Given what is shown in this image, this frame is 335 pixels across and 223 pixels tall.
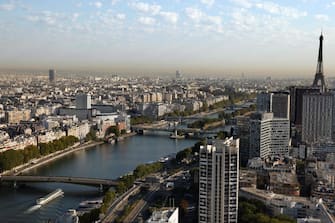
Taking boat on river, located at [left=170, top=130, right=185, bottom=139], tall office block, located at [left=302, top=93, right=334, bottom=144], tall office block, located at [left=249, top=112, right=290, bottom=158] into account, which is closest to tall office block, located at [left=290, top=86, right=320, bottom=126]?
tall office block, located at [left=302, top=93, right=334, bottom=144]

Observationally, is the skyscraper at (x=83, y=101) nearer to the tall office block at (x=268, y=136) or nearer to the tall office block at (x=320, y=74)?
the tall office block at (x=320, y=74)

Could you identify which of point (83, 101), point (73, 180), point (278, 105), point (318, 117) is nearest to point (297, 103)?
point (278, 105)

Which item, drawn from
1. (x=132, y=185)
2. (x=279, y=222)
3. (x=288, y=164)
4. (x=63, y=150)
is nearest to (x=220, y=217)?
(x=279, y=222)

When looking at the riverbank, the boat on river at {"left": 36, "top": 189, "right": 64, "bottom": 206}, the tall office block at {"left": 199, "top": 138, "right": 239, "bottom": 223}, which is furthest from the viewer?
the riverbank

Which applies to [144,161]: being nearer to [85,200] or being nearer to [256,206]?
[85,200]

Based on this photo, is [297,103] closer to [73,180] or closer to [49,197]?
[73,180]

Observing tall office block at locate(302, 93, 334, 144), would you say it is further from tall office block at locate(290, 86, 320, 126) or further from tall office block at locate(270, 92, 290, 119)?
tall office block at locate(290, 86, 320, 126)
